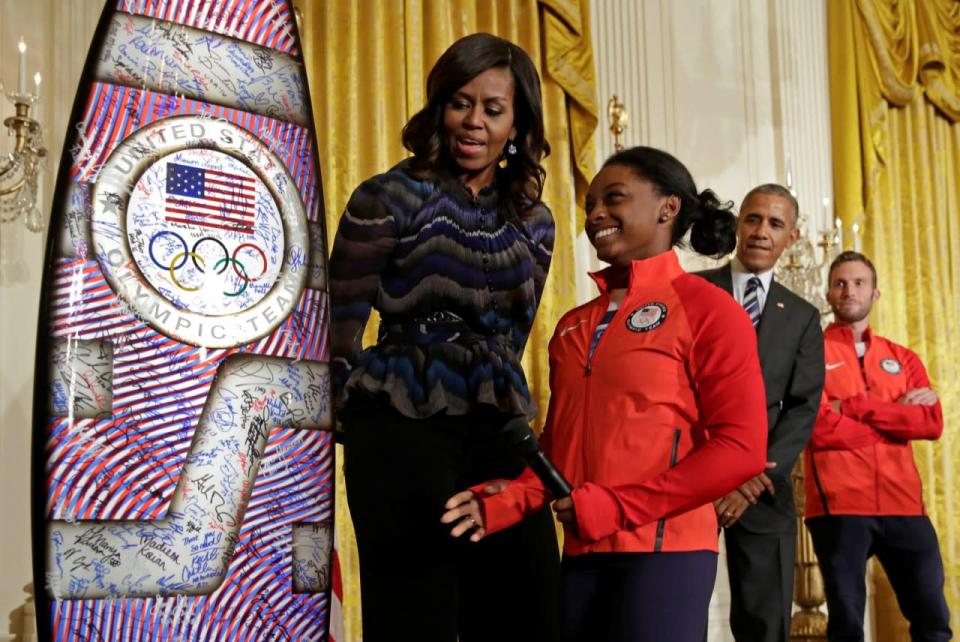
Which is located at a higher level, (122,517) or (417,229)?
(417,229)

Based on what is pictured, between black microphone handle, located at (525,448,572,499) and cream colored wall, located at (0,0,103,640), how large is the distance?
185 cm

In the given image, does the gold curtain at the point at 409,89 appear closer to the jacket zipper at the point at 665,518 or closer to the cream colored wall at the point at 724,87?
the cream colored wall at the point at 724,87

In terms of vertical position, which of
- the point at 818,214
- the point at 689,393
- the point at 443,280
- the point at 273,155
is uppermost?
the point at 818,214

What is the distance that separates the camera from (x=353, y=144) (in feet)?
11.0

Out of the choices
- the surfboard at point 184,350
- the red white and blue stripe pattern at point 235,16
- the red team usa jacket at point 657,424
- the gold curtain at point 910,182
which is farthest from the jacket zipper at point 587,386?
the gold curtain at point 910,182

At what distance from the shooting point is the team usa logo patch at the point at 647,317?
4.83 ft

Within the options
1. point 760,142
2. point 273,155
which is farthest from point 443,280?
point 760,142

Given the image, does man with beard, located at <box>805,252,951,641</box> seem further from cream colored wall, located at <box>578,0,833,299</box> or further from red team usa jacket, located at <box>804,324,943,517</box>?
cream colored wall, located at <box>578,0,833,299</box>

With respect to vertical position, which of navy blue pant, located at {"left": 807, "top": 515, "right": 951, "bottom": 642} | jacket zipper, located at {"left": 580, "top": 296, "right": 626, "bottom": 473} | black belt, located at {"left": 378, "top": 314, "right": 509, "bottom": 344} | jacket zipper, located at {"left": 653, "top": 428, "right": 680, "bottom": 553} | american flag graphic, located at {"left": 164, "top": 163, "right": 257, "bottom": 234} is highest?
american flag graphic, located at {"left": 164, "top": 163, "right": 257, "bottom": 234}

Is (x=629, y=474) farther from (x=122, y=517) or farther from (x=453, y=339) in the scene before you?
(x=122, y=517)

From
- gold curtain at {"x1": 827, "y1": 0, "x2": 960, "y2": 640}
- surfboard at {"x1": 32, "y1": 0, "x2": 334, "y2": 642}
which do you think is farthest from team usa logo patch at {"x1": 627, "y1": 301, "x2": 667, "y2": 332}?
gold curtain at {"x1": 827, "y1": 0, "x2": 960, "y2": 640}

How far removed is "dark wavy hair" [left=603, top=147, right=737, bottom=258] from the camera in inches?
62.3

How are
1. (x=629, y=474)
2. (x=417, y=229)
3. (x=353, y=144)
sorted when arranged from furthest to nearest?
1. (x=353, y=144)
2. (x=417, y=229)
3. (x=629, y=474)

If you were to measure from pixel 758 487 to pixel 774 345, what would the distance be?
14.6 inches
